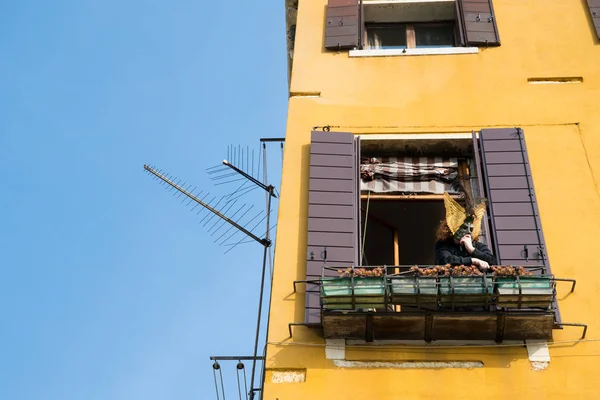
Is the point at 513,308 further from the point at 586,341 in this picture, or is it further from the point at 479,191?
the point at 479,191

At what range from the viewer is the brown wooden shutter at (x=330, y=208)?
27.8 ft

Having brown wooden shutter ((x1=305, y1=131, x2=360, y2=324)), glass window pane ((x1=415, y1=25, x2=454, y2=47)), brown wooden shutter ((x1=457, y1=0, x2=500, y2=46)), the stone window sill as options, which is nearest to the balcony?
brown wooden shutter ((x1=305, y1=131, x2=360, y2=324))

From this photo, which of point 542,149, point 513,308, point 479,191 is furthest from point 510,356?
point 542,149

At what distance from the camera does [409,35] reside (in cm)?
1181

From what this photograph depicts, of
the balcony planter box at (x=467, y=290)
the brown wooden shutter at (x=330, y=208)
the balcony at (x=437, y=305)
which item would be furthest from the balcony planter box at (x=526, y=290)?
the brown wooden shutter at (x=330, y=208)

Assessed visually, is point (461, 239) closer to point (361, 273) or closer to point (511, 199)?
point (511, 199)

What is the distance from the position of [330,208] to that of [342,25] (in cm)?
330

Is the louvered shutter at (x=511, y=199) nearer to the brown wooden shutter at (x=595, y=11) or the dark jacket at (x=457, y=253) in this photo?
the dark jacket at (x=457, y=253)

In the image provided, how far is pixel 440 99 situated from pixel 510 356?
3538 millimetres

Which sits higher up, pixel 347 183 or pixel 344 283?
pixel 347 183

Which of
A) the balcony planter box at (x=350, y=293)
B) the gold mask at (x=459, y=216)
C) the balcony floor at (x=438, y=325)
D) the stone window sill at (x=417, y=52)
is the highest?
the stone window sill at (x=417, y=52)

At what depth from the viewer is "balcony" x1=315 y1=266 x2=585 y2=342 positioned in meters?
7.53

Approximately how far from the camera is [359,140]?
9711 millimetres

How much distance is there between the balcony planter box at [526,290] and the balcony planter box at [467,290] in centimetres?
10
